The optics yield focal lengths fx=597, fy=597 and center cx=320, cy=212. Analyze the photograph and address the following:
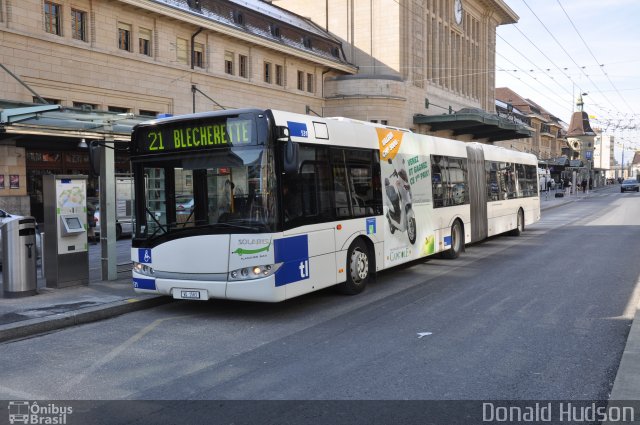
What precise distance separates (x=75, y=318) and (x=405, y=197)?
6.38m

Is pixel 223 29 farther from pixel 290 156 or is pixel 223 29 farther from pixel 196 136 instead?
pixel 290 156

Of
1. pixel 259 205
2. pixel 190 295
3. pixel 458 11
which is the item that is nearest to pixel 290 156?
pixel 259 205

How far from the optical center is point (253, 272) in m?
7.96

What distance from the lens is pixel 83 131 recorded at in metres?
11.7

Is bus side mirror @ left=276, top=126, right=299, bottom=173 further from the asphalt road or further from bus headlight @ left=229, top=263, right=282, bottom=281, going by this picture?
the asphalt road

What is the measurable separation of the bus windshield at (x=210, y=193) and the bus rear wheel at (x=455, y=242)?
733 centimetres

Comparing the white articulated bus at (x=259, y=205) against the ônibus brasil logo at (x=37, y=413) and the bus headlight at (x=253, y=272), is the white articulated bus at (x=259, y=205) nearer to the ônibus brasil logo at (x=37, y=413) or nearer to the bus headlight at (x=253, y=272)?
the bus headlight at (x=253, y=272)

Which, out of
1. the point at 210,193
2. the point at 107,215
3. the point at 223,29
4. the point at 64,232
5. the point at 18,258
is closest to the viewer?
the point at 210,193

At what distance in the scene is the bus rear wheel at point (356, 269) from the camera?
963 centimetres

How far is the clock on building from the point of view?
49.1 meters

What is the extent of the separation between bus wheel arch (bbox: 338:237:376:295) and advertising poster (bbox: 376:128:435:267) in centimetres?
54

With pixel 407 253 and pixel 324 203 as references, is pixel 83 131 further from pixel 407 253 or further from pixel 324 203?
pixel 407 253

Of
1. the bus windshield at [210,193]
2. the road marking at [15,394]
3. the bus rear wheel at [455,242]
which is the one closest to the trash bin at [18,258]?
the bus windshield at [210,193]

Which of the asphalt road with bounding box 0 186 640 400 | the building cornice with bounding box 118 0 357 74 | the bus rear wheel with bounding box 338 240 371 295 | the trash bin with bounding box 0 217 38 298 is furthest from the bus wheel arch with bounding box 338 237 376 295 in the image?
the building cornice with bounding box 118 0 357 74
